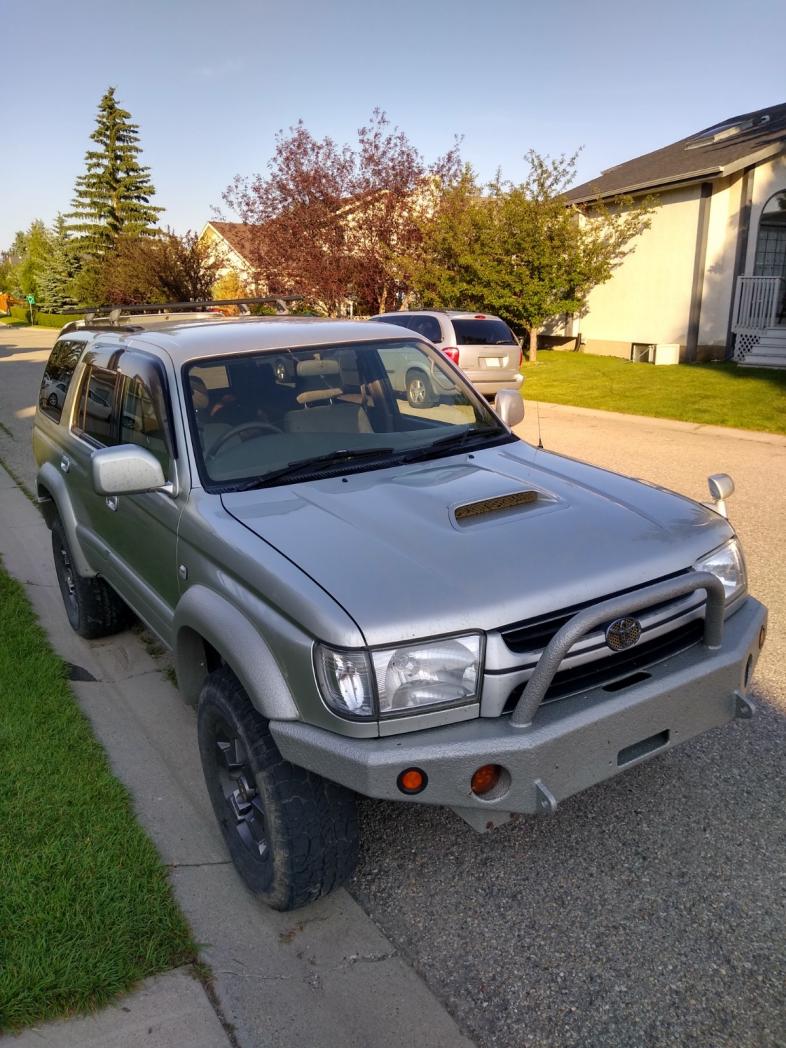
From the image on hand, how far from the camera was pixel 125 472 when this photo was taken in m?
3.18

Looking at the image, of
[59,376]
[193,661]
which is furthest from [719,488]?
[59,376]

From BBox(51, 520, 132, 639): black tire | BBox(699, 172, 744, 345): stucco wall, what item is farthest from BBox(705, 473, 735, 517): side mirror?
BBox(699, 172, 744, 345): stucco wall

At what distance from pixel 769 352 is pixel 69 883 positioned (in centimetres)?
1976

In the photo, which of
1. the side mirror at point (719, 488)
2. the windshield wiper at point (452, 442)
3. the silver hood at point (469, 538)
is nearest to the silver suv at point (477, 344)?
the windshield wiper at point (452, 442)

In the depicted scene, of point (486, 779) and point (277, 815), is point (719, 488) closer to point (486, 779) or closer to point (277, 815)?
point (486, 779)

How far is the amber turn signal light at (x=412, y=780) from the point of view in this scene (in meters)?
2.31

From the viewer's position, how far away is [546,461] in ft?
12.2

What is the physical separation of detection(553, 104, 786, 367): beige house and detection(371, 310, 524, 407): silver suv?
25.7 ft

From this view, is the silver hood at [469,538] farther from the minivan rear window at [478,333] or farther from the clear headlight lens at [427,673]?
the minivan rear window at [478,333]

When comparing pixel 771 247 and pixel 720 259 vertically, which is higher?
pixel 771 247

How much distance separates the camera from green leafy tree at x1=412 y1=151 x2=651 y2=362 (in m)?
21.0

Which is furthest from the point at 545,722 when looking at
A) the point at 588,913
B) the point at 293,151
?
the point at 293,151

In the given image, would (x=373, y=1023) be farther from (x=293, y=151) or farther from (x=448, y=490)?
(x=293, y=151)

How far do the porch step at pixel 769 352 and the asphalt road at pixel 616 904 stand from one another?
16972 mm
